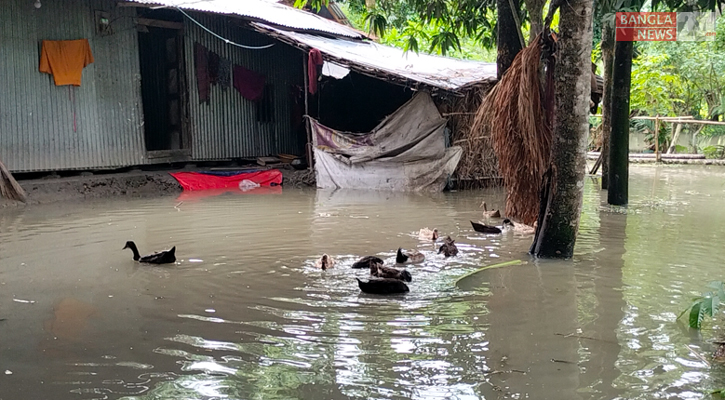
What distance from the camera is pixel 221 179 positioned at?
1349cm

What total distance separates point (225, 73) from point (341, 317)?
35.1 ft

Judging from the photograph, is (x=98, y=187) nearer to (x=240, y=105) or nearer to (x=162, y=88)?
(x=162, y=88)

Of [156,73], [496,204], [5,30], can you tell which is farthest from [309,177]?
[5,30]

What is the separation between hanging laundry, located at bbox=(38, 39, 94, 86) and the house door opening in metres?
1.85

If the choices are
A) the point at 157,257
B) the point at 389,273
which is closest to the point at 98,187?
the point at 157,257

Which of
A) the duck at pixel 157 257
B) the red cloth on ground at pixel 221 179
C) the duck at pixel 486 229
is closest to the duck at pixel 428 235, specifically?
the duck at pixel 486 229

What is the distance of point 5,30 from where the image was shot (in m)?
10.2

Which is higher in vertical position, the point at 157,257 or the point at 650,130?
the point at 650,130

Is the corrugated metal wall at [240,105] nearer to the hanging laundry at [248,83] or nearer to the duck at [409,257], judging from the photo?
the hanging laundry at [248,83]

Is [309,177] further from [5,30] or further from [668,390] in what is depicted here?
[668,390]

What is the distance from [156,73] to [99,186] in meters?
3.59

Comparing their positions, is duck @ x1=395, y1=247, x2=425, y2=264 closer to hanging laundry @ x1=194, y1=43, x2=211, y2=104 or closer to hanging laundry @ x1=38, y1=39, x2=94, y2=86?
A: hanging laundry @ x1=38, y1=39, x2=94, y2=86

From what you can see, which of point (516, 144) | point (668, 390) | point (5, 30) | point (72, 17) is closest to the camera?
point (668, 390)

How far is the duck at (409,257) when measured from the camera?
5.72 meters
